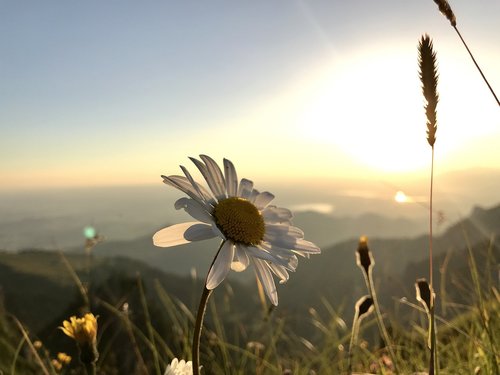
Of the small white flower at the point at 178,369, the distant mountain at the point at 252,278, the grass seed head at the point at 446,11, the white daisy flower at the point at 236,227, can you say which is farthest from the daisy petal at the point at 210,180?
the grass seed head at the point at 446,11

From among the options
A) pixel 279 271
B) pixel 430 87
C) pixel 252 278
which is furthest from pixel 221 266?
pixel 252 278

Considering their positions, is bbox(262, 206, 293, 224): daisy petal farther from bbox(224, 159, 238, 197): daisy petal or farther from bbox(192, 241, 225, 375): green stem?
bbox(192, 241, 225, 375): green stem

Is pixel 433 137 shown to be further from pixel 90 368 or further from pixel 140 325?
pixel 140 325

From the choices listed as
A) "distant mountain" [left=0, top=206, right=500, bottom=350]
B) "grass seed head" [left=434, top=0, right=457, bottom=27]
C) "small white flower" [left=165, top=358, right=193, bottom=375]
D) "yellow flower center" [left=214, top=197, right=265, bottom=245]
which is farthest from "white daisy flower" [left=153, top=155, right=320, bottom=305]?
"grass seed head" [left=434, top=0, right=457, bottom=27]

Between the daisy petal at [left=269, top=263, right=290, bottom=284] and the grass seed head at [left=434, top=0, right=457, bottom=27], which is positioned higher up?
the grass seed head at [left=434, top=0, right=457, bottom=27]

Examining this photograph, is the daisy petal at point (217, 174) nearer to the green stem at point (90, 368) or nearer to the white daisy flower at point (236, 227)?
the white daisy flower at point (236, 227)

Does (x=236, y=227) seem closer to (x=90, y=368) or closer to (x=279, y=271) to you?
(x=279, y=271)
